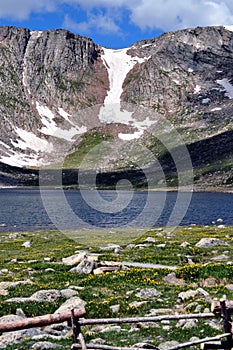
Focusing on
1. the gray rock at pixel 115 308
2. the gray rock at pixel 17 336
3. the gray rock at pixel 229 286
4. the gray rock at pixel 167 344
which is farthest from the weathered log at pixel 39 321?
the gray rock at pixel 229 286

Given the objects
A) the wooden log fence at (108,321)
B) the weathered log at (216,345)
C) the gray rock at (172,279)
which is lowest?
the gray rock at (172,279)

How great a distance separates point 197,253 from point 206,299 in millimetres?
18769

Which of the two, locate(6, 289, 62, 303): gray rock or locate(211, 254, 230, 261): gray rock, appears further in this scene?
locate(211, 254, 230, 261): gray rock

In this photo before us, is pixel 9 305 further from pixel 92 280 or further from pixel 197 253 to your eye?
pixel 197 253

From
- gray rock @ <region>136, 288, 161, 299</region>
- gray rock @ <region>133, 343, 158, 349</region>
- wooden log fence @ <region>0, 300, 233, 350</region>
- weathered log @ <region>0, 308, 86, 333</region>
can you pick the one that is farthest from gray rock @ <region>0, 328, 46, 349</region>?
gray rock @ <region>136, 288, 161, 299</region>

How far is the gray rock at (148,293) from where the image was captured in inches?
874

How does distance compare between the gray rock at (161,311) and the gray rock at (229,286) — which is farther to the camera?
the gray rock at (229,286)

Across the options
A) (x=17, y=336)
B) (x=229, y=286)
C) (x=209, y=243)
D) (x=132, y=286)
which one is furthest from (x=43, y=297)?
(x=209, y=243)

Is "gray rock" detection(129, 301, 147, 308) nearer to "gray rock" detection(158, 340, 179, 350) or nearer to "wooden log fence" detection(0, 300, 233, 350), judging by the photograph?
"gray rock" detection(158, 340, 179, 350)

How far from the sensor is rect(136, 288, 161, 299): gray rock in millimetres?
22188

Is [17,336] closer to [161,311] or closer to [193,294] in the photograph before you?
[161,311]

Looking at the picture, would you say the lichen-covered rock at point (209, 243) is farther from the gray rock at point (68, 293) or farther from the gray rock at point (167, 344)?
the gray rock at point (167, 344)

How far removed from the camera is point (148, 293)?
22578mm

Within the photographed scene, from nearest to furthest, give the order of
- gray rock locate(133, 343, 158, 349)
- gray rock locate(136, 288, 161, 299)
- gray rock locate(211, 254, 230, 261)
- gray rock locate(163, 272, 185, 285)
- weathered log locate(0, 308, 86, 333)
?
weathered log locate(0, 308, 86, 333)
gray rock locate(133, 343, 158, 349)
gray rock locate(136, 288, 161, 299)
gray rock locate(163, 272, 185, 285)
gray rock locate(211, 254, 230, 261)
